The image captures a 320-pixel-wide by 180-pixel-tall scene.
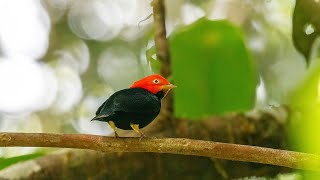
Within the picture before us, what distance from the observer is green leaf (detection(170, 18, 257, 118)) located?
1485 mm

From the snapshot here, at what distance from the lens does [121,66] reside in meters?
3.74

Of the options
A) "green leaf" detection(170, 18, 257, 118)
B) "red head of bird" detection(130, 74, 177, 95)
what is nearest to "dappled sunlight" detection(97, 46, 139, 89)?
"green leaf" detection(170, 18, 257, 118)

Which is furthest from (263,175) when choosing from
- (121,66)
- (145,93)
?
(121,66)

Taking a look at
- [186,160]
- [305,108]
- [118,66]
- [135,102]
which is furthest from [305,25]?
[118,66]

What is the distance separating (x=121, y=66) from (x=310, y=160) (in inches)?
115

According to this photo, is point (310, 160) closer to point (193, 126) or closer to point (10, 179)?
point (193, 126)

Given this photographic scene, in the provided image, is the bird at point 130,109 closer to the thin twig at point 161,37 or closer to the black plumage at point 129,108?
the black plumage at point 129,108

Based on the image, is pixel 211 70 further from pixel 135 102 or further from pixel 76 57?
pixel 76 57

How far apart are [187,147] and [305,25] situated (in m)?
0.59

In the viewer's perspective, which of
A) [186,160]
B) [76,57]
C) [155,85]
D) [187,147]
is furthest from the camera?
[76,57]

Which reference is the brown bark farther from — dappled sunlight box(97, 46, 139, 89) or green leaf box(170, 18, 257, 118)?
dappled sunlight box(97, 46, 139, 89)

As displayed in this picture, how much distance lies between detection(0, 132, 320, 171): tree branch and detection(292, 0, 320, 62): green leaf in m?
0.47

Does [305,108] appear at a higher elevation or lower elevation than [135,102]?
lower

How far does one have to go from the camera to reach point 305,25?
4.33ft
